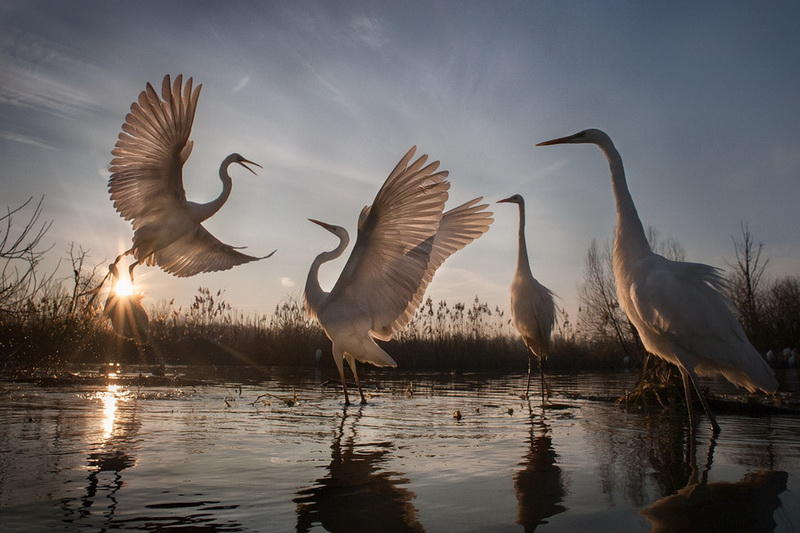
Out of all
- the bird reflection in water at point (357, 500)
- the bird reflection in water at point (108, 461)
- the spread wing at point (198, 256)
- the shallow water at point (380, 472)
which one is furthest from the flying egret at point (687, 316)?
the spread wing at point (198, 256)

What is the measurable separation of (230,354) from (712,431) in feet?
58.4

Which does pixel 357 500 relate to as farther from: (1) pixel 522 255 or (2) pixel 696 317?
(1) pixel 522 255

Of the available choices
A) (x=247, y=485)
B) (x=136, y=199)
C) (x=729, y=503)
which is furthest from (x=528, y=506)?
(x=136, y=199)

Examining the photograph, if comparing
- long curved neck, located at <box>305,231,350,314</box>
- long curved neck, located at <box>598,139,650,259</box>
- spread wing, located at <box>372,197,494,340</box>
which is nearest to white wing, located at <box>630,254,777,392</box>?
long curved neck, located at <box>598,139,650,259</box>

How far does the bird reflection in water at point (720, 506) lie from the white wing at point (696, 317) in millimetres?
1921

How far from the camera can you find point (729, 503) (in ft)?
8.91

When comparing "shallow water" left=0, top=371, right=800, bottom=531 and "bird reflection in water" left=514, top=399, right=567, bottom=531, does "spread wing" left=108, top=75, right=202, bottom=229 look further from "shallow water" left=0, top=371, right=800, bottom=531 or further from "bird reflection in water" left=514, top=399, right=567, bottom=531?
"bird reflection in water" left=514, top=399, right=567, bottom=531

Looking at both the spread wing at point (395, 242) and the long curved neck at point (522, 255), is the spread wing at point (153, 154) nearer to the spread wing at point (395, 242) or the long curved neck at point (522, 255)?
the spread wing at point (395, 242)

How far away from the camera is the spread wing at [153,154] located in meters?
7.16

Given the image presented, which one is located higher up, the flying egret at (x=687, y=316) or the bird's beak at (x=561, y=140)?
the bird's beak at (x=561, y=140)

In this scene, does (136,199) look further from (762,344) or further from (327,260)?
(762,344)

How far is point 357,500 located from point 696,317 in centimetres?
360

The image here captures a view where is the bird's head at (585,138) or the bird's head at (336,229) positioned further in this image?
the bird's head at (336,229)

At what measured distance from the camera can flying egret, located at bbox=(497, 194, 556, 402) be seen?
9.93 meters
